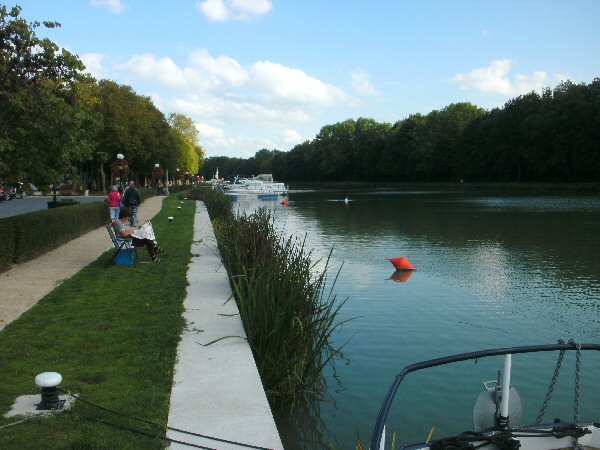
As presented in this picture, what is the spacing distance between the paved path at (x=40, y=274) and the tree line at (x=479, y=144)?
6404 cm

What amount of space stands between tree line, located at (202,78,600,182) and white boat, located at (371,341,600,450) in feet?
235

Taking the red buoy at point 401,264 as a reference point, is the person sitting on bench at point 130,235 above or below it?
above

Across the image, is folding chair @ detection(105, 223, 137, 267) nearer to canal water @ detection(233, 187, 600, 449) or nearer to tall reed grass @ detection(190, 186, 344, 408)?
canal water @ detection(233, 187, 600, 449)

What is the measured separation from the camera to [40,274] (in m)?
12.5

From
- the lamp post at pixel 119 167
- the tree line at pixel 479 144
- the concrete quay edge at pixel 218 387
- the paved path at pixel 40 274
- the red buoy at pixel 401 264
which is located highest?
the tree line at pixel 479 144

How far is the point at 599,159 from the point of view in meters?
71.7

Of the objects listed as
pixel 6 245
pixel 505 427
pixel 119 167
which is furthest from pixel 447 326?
pixel 119 167

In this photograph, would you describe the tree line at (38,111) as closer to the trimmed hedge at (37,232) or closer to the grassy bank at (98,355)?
the trimmed hedge at (37,232)

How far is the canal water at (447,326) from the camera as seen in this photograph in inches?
269

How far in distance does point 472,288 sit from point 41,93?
9397 mm

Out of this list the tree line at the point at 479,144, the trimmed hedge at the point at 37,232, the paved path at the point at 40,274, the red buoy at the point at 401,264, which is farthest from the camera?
the tree line at the point at 479,144

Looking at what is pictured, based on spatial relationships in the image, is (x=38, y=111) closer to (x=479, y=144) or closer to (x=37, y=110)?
(x=37, y=110)

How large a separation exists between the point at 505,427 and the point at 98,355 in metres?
4.11

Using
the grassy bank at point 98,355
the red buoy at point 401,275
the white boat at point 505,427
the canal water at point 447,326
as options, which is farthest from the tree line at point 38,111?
the white boat at point 505,427
